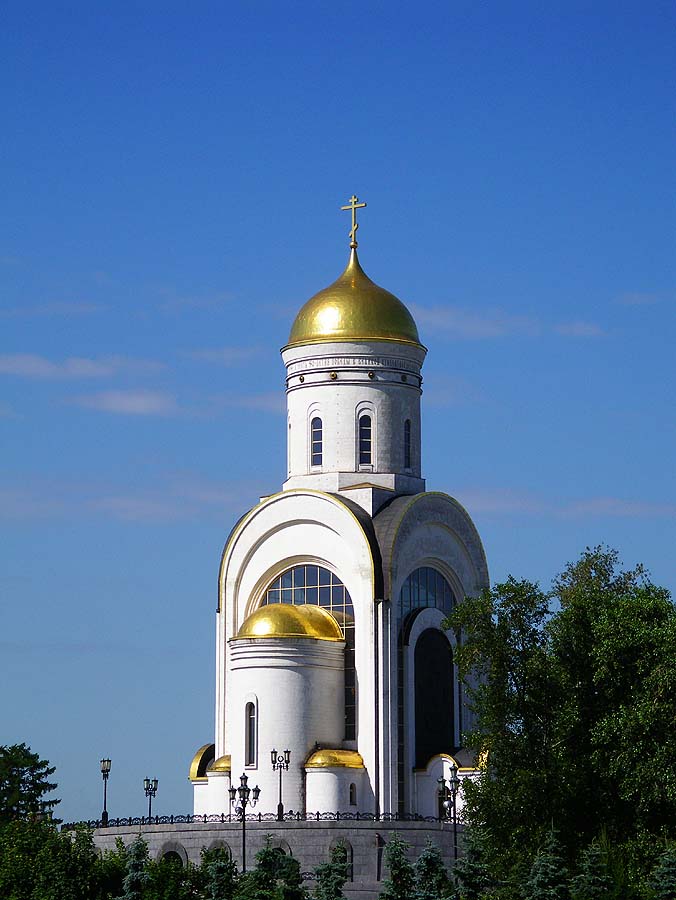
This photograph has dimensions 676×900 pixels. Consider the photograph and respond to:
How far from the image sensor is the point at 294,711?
1986 inches

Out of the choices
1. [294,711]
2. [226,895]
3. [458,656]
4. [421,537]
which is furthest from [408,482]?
[226,895]

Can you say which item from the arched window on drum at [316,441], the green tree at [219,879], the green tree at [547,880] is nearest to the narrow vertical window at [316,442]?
the arched window on drum at [316,441]

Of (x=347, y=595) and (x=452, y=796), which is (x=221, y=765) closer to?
(x=347, y=595)

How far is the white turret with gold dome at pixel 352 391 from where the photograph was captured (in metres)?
54.5

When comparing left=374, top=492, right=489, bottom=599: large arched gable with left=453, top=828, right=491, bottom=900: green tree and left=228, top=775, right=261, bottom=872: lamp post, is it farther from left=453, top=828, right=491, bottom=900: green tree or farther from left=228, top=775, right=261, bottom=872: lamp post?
left=453, top=828, right=491, bottom=900: green tree

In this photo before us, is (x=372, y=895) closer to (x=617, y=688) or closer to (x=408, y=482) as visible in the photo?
(x=617, y=688)

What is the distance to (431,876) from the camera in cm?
4134

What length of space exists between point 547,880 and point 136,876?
8545mm

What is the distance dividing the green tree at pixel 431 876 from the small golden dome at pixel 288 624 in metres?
9.27

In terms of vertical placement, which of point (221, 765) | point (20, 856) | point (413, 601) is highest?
point (413, 601)

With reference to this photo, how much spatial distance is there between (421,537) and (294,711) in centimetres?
624

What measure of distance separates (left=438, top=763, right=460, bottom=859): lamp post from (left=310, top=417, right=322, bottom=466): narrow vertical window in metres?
9.22

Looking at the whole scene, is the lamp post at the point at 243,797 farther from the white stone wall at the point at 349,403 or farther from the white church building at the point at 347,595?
the white stone wall at the point at 349,403

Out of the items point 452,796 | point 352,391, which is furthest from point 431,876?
point 352,391
